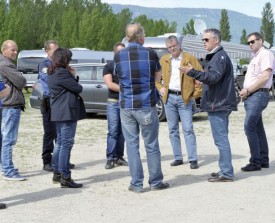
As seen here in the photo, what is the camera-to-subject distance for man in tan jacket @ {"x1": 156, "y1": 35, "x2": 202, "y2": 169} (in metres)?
8.09

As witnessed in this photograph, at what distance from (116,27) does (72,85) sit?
152ft

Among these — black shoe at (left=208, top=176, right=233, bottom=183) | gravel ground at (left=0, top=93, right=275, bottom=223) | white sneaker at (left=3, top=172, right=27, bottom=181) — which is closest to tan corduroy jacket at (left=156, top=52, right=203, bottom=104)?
gravel ground at (left=0, top=93, right=275, bottom=223)

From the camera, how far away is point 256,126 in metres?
7.91

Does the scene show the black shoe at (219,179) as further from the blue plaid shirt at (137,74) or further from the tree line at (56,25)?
the tree line at (56,25)

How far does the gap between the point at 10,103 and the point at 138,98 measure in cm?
169

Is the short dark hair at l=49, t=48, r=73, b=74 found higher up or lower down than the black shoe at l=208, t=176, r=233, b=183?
higher up

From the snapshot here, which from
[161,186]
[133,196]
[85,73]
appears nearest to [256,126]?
[161,186]

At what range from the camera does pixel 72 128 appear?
676 centimetres

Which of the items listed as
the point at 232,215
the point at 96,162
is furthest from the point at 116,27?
the point at 232,215

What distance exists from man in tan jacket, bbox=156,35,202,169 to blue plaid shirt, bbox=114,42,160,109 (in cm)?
173

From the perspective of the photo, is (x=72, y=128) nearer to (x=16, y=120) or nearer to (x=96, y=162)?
(x=16, y=120)

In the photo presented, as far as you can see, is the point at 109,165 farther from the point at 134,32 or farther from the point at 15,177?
the point at 134,32

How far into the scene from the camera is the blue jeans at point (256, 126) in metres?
7.61

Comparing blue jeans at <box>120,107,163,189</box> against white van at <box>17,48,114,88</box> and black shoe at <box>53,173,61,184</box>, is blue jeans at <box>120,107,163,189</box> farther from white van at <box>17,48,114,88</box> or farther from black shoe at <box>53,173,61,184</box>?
white van at <box>17,48,114,88</box>
